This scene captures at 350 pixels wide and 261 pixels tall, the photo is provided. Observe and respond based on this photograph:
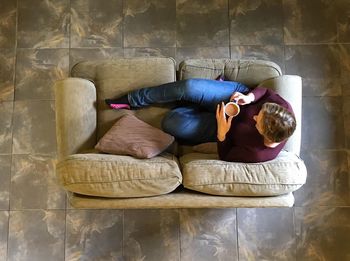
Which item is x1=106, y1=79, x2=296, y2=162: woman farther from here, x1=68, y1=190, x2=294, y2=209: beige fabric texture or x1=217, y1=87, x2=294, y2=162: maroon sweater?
x1=68, y1=190, x2=294, y2=209: beige fabric texture

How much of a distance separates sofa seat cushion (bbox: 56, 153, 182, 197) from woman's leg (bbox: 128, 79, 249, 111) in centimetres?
40

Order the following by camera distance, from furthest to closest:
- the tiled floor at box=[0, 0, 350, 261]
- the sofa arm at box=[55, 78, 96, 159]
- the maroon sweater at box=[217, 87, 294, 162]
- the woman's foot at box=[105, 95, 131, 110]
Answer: the tiled floor at box=[0, 0, 350, 261]
the woman's foot at box=[105, 95, 131, 110]
the sofa arm at box=[55, 78, 96, 159]
the maroon sweater at box=[217, 87, 294, 162]

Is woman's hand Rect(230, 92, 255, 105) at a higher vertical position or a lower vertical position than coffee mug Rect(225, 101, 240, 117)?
higher

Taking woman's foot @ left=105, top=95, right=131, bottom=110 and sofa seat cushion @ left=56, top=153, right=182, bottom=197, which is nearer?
sofa seat cushion @ left=56, top=153, right=182, bottom=197

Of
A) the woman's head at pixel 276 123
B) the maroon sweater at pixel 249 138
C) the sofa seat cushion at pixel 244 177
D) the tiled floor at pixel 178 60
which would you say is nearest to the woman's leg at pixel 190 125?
the maroon sweater at pixel 249 138

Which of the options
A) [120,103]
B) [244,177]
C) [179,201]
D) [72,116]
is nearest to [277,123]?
[244,177]

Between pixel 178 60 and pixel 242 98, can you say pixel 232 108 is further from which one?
pixel 178 60

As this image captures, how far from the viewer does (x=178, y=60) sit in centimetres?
270

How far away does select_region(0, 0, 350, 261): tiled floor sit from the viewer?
251cm

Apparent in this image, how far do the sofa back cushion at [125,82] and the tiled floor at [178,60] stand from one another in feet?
1.56

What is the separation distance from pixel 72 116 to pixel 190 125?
0.61 metres

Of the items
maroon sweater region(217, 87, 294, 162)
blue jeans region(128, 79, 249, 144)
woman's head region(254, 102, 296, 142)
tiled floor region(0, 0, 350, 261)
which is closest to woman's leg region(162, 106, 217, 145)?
blue jeans region(128, 79, 249, 144)

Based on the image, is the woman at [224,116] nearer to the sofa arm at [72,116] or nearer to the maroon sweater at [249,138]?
the maroon sweater at [249,138]

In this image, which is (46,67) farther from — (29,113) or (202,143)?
(202,143)
